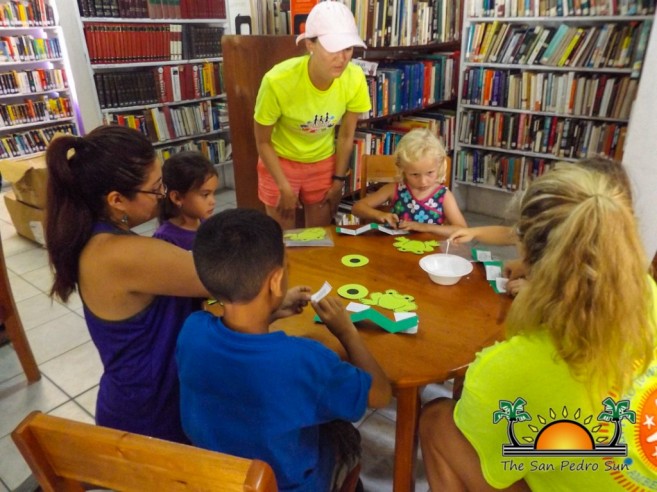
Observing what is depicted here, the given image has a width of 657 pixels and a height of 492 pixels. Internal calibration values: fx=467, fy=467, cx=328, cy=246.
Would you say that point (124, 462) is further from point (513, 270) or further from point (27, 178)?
point (27, 178)

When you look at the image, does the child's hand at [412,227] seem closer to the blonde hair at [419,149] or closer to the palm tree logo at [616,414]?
the blonde hair at [419,149]

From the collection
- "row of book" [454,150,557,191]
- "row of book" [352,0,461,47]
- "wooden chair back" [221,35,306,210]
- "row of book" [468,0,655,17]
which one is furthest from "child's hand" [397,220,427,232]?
"row of book" [468,0,655,17]

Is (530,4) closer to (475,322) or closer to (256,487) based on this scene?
(475,322)

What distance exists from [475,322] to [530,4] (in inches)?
121

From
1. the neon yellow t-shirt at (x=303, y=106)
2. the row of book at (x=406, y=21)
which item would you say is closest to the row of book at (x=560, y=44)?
the row of book at (x=406, y=21)

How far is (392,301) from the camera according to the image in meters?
1.30

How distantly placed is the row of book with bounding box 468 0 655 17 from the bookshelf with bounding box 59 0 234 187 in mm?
2096

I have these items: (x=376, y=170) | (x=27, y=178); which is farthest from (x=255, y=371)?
(x=27, y=178)

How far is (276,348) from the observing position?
0.86 metres

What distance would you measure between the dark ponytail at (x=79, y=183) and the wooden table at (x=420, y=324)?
20.1 inches

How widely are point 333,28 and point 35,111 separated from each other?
424cm

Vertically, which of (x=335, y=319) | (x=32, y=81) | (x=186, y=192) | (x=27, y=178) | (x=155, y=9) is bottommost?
(x=27, y=178)

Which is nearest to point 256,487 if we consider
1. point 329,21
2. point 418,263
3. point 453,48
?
point 418,263

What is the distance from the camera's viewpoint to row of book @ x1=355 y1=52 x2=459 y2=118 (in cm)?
320
